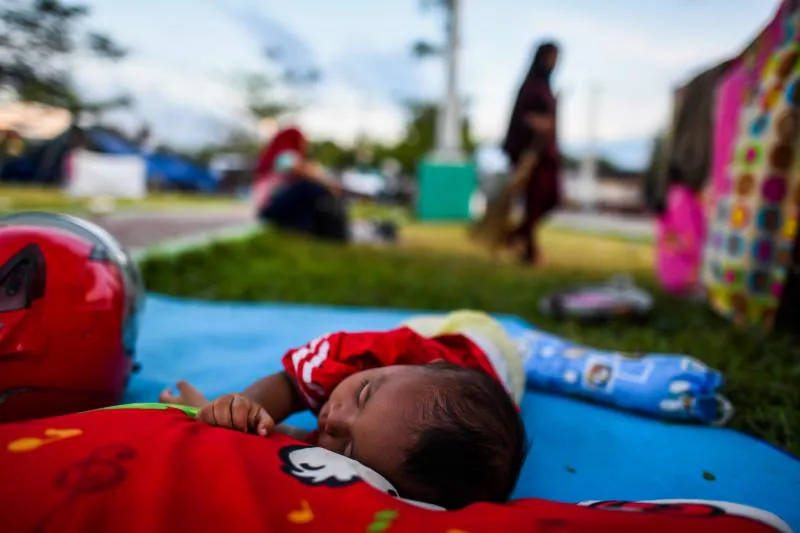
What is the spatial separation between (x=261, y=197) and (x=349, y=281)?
3.99 metres

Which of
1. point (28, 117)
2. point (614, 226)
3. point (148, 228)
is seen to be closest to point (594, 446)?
point (28, 117)

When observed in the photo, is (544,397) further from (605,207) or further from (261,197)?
(605,207)

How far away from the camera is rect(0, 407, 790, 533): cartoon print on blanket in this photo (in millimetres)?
706

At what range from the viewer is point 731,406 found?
5.47 ft

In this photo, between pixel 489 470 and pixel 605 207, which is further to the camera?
pixel 605 207

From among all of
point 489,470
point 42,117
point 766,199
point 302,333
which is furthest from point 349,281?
point 489,470

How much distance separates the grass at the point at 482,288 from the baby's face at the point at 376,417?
1092mm

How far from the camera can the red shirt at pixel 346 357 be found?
4.17 feet

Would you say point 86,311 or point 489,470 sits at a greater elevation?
point 86,311

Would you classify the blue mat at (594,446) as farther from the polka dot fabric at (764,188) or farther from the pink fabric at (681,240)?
the pink fabric at (681,240)

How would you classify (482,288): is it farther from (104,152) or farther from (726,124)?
(104,152)

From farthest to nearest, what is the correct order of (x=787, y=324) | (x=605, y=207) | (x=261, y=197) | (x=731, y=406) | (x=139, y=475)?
(x=605, y=207) < (x=261, y=197) < (x=787, y=324) < (x=731, y=406) < (x=139, y=475)

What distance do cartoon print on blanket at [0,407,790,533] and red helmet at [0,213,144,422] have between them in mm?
384

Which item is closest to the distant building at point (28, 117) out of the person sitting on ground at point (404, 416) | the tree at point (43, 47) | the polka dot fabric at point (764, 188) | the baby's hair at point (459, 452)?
the tree at point (43, 47)
